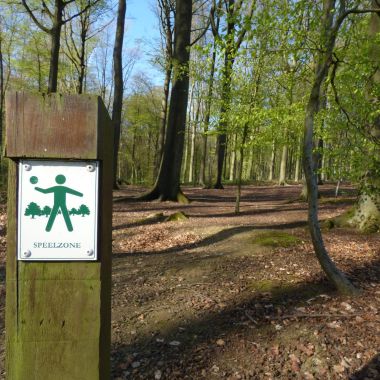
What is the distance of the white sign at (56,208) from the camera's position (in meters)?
1.55

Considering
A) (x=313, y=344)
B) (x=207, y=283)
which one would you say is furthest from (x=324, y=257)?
(x=207, y=283)

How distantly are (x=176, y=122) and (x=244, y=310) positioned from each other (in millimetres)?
10446

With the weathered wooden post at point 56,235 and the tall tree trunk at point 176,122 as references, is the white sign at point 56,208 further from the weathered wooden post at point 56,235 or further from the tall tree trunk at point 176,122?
the tall tree trunk at point 176,122

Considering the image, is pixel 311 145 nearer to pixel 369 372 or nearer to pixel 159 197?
pixel 369 372

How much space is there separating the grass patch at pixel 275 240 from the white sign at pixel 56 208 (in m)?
5.65

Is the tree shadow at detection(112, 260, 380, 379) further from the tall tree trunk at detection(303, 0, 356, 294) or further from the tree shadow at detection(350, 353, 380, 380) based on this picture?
the tall tree trunk at detection(303, 0, 356, 294)

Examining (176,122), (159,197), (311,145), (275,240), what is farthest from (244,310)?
(176,122)

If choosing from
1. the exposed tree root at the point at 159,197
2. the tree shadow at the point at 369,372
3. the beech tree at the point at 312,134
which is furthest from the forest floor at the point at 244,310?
the exposed tree root at the point at 159,197

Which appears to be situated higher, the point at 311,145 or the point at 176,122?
the point at 176,122

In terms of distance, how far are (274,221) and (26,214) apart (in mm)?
8905

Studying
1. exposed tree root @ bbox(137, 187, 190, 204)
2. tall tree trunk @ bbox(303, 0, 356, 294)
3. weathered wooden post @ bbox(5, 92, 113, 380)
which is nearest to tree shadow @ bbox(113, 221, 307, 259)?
tall tree trunk @ bbox(303, 0, 356, 294)

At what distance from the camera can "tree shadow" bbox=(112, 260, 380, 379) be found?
11.1 feet

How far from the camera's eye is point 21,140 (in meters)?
1.54

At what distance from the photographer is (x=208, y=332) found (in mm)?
3906
